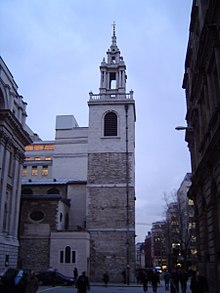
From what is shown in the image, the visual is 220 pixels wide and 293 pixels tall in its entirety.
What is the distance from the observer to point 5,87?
3419cm

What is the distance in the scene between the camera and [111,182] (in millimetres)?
45562

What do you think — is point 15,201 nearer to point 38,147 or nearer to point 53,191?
point 53,191

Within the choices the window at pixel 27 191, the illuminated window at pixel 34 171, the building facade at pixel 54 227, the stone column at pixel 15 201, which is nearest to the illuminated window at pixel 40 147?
the illuminated window at pixel 34 171

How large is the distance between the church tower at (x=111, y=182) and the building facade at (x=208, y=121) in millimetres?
20990

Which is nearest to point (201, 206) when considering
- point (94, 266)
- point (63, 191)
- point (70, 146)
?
point (94, 266)

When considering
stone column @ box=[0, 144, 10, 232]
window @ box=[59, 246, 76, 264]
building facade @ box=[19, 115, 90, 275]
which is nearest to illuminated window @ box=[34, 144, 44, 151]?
building facade @ box=[19, 115, 90, 275]

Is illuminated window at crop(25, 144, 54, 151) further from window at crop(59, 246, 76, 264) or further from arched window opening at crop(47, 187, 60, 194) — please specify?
window at crop(59, 246, 76, 264)

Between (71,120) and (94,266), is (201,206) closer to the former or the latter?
(94,266)

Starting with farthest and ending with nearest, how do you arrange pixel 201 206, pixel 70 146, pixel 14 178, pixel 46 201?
pixel 70 146, pixel 46 201, pixel 14 178, pixel 201 206

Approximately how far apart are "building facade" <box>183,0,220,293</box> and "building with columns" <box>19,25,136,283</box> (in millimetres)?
20997

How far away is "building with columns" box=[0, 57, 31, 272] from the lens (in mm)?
32750

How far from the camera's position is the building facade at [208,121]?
15141 mm

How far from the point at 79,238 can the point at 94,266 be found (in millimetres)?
4350

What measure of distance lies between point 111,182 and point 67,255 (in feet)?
34.6
